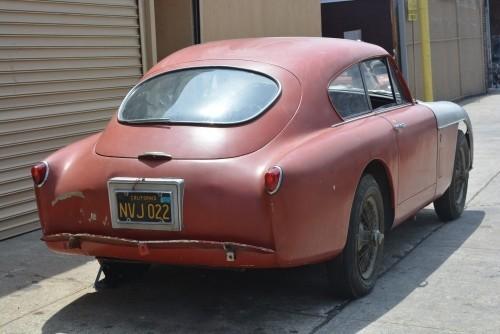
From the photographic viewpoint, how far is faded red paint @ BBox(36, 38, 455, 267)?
415cm

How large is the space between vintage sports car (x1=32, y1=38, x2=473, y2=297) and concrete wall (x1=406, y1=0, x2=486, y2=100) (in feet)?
42.8

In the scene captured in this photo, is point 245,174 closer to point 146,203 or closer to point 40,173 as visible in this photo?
point 146,203

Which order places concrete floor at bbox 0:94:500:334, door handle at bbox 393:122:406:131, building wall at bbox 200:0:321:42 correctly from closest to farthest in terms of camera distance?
concrete floor at bbox 0:94:500:334 → door handle at bbox 393:122:406:131 → building wall at bbox 200:0:321:42

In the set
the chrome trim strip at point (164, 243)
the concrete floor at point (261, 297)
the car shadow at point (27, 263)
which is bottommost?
the concrete floor at point (261, 297)

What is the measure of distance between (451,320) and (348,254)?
714 mm

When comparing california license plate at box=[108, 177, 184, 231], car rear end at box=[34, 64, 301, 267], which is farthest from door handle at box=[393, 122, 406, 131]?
california license plate at box=[108, 177, 184, 231]

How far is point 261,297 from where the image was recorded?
4.98m

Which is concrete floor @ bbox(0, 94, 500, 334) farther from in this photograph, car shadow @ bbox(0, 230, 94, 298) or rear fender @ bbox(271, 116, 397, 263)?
rear fender @ bbox(271, 116, 397, 263)

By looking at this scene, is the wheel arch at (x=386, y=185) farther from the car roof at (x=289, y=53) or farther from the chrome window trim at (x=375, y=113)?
the car roof at (x=289, y=53)

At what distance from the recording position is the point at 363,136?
4910 millimetres

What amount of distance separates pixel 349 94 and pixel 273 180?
1441 mm

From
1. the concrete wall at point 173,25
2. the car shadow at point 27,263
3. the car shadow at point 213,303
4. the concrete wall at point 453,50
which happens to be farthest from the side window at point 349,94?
the concrete wall at point 453,50

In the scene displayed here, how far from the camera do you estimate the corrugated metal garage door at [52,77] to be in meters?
6.90

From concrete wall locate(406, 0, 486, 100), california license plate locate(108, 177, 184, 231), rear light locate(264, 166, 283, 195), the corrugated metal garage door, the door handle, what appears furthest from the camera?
concrete wall locate(406, 0, 486, 100)
